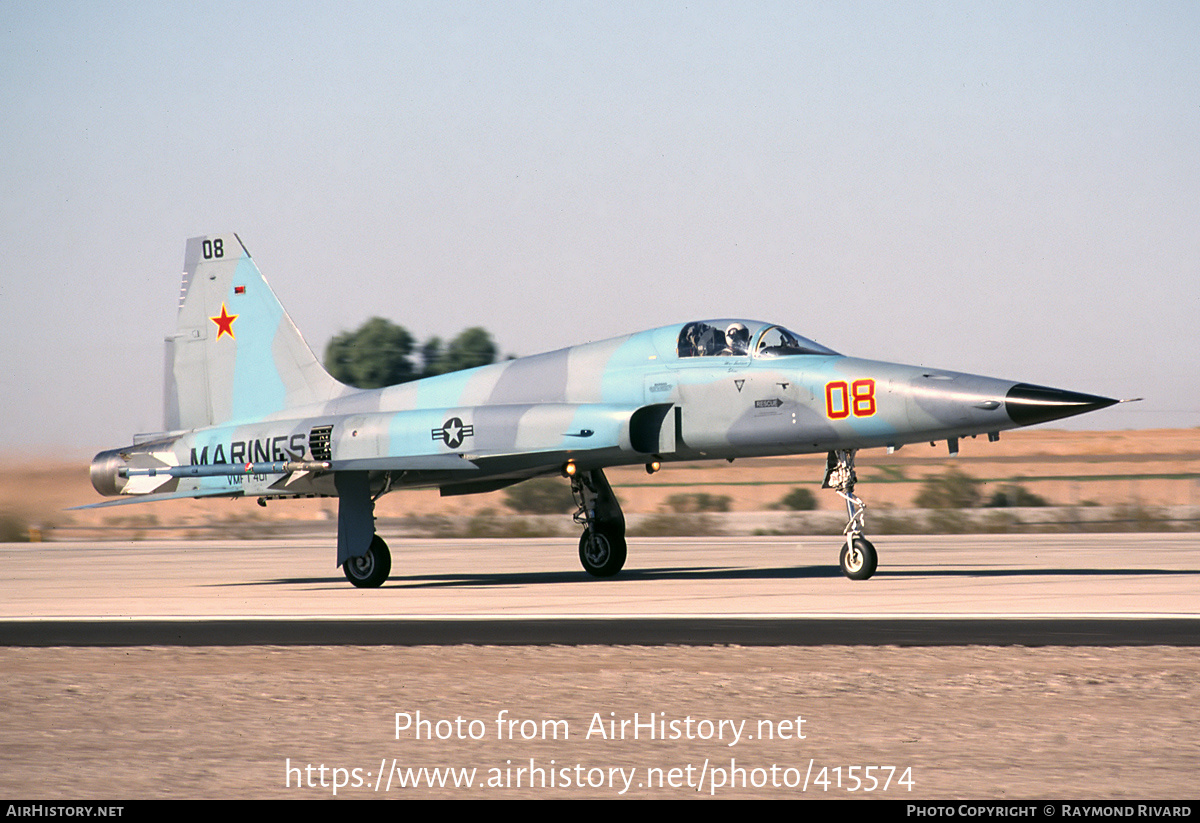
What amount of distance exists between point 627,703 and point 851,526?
961 centimetres

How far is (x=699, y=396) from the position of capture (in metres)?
17.7

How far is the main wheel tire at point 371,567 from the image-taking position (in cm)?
1870

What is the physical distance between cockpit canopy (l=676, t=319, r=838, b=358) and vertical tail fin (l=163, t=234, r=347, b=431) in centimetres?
645

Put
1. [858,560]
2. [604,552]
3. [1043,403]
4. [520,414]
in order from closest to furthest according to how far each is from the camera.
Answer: [1043,403] → [858,560] → [520,414] → [604,552]

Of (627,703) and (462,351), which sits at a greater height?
(462,351)

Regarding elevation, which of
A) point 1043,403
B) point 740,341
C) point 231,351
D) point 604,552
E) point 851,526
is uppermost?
point 231,351

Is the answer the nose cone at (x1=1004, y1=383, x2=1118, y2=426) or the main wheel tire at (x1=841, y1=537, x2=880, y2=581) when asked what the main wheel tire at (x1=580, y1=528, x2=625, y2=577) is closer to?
the main wheel tire at (x1=841, y1=537, x2=880, y2=581)

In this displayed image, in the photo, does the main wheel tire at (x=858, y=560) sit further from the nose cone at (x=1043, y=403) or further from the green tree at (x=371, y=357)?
the green tree at (x=371, y=357)

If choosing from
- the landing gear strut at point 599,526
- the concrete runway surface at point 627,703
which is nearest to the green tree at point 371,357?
the landing gear strut at point 599,526

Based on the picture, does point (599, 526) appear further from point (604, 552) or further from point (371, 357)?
point (371, 357)

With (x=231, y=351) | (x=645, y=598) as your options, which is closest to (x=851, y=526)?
(x=645, y=598)

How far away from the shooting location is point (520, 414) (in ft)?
61.3

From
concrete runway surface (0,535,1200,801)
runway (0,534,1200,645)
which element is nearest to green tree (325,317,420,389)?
runway (0,534,1200,645)

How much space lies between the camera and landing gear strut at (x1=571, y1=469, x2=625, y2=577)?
1955 cm
